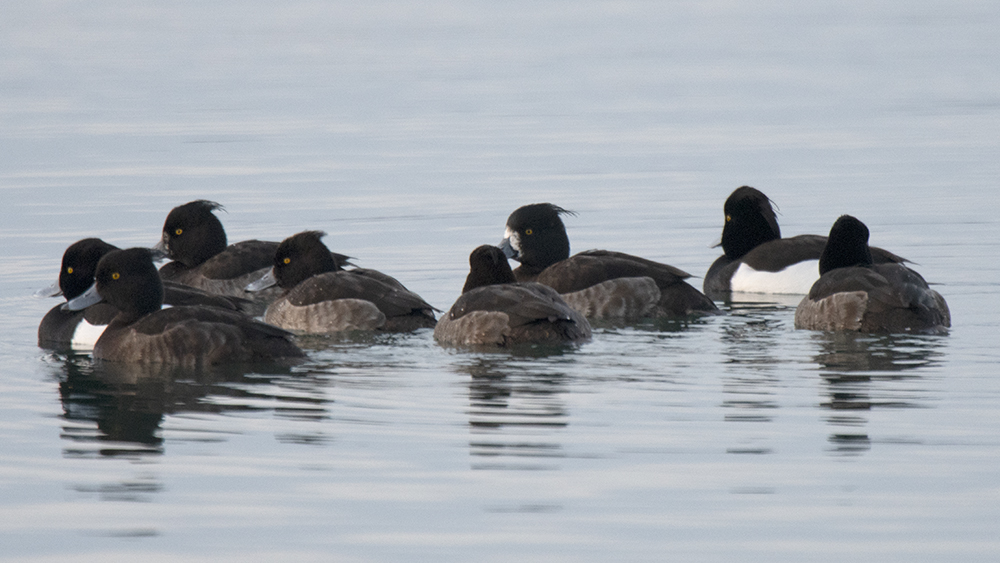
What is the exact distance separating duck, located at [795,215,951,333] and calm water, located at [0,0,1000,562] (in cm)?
23

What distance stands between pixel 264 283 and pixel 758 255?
4.82m

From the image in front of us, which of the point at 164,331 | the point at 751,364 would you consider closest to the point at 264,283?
the point at 164,331

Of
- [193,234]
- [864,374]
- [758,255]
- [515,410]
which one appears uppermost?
[193,234]

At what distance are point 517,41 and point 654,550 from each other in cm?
4675

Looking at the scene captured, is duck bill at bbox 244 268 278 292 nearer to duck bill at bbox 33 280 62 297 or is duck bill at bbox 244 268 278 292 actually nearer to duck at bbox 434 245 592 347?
duck bill at bbox 33 280 62 297

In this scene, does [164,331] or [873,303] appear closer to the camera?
→ [164,331]

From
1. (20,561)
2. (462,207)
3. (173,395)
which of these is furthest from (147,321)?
(462,207)

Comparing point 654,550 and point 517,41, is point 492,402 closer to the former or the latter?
point 654,550

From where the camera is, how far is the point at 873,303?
37.1 ft

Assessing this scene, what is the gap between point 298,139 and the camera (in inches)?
1078

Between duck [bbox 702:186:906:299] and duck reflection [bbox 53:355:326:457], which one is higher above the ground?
duck [bbox 702:186:906:299]

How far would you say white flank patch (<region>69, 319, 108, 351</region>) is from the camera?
1196 cm

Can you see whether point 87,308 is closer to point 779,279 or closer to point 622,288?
point 622,288

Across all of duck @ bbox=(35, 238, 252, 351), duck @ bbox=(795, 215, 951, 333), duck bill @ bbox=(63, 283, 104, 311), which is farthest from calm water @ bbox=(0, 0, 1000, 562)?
duck bill @ bbox=(63, 283, 104, 311)
